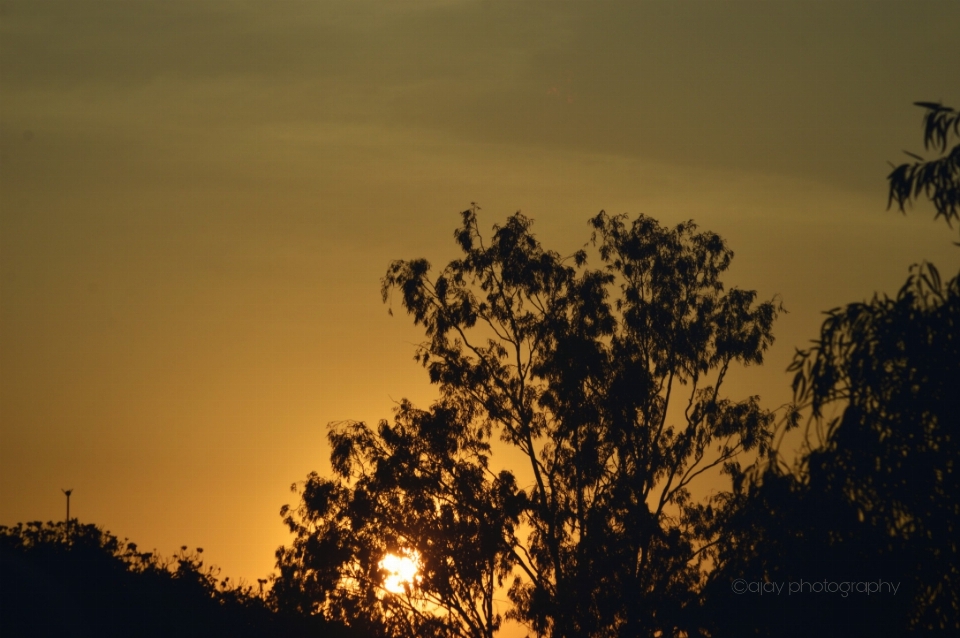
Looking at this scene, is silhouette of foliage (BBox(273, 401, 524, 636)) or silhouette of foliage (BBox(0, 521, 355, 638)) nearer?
silhouette of foliage (BBox(0, 521, 355, 638))

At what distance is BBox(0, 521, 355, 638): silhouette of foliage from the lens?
1673cm

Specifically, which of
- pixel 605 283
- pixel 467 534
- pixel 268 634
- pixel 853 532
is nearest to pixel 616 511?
pixel 467 534

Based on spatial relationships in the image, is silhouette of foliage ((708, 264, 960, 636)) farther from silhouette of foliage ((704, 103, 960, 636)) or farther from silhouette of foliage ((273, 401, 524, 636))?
silhouette of foliage ((273, 401, 524, 636))

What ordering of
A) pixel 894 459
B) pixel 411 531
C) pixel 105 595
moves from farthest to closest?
pixel 411 531 → pixel 105 595 → pixel 894 459

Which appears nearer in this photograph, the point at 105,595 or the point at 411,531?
the point at 105,595

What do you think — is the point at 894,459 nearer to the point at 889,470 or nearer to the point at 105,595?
the point at 889,470

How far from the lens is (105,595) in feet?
67.4

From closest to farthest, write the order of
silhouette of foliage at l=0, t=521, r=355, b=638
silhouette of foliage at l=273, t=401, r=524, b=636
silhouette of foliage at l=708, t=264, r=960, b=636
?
silhouette of foliage at l=708, t=264, r=960, b=636, silhouette of foliage at l=0, t=521, r=355, b=638, silhouette of foliage at l=273, t=401, r=524, b=636

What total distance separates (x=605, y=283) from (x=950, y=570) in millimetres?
25745

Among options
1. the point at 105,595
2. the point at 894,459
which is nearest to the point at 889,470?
the point at 894,459

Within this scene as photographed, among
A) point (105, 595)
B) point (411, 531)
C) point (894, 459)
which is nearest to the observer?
point (894, 459)

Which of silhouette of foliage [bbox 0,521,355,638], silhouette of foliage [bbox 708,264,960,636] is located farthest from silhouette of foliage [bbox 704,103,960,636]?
silhouette of foliage [bbox 0,521,355,638]

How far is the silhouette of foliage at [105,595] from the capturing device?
16.7m

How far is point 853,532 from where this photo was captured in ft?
43.7
